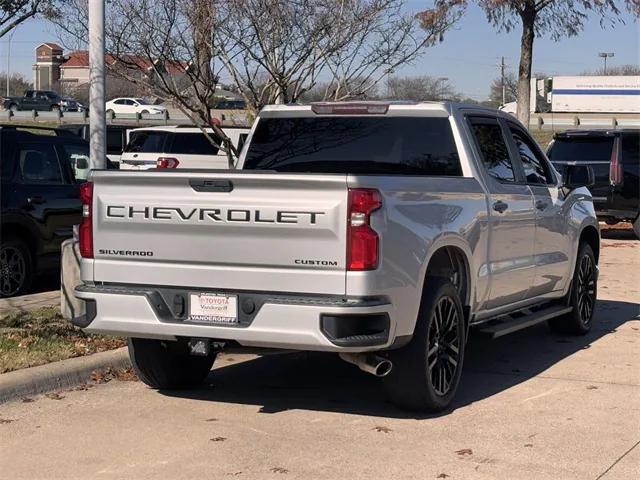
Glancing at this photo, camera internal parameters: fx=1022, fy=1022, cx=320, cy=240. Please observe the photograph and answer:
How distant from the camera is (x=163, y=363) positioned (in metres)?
7.05

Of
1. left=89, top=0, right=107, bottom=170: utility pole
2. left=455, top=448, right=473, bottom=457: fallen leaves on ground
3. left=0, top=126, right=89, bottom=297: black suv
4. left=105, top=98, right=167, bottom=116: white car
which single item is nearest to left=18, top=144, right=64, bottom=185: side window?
left=0, top=126, right=89, bottom=297: black suv

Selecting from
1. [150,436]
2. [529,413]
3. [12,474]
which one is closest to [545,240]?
[529,413]

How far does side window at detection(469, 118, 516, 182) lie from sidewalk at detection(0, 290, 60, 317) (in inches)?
174

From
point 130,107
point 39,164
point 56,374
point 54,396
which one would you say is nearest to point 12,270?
point 39,164

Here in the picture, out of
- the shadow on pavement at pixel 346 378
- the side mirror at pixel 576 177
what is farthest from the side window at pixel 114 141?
the side mirror at pixel 576 177

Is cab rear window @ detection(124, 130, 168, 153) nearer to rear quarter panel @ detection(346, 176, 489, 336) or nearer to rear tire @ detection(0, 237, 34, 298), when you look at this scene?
rear tire @ detection(0, 237, 34, 298)

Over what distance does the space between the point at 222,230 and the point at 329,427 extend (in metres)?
1.40

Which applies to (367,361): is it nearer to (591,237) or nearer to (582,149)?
(591,237)

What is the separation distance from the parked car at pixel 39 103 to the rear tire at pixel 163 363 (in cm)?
5335

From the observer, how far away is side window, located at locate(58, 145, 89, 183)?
441 inches

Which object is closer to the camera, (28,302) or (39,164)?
(28,302)

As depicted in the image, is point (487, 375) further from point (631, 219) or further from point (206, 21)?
point (631, 219)

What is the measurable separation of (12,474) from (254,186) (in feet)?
6.70

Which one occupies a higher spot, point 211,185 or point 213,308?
point 211,185
